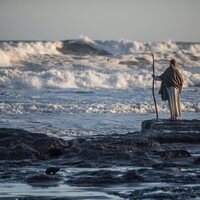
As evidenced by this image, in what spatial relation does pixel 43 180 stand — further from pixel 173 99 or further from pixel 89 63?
pixel 89 63

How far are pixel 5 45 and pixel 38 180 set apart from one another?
172 ft

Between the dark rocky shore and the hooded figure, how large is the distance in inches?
142

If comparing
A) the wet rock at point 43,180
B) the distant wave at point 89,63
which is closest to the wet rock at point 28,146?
the wet rock at point 43,180

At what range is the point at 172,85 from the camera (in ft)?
78.4

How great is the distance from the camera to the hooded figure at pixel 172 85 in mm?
23781

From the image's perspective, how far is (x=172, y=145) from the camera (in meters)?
18.8

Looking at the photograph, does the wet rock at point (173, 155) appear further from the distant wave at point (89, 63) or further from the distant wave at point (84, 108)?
the distant wave at point (89, 63)

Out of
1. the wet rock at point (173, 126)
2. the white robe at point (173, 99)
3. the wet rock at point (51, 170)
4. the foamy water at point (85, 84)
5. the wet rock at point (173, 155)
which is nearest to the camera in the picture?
the wet rock at point (51, 170)

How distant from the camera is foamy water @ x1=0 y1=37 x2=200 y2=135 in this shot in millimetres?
26938

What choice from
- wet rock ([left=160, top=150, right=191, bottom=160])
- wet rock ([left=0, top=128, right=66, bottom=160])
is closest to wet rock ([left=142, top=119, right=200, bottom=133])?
wet rock ([left=0, top=128, right=66, bottom=160])

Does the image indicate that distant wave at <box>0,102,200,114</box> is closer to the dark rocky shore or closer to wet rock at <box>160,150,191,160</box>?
the dark rocky shore

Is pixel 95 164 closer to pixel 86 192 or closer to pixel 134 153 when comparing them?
pixel 134 153

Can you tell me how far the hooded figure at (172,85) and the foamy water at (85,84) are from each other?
1431 mm

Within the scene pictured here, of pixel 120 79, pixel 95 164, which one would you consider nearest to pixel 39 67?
pixel 120 79
